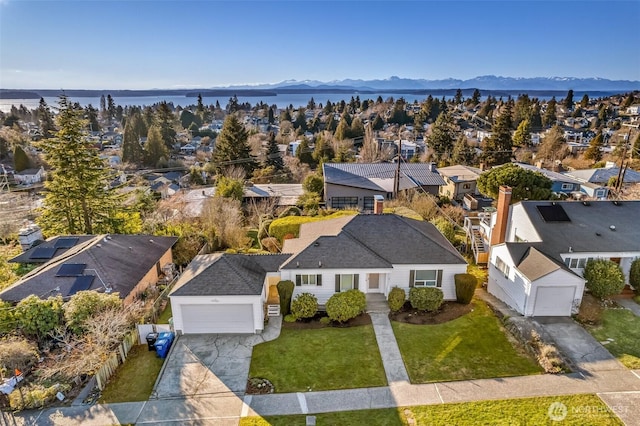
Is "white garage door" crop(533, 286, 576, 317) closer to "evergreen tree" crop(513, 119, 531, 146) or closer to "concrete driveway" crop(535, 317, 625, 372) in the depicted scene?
"concrete driveway" crop(535, 317, 625, 372)

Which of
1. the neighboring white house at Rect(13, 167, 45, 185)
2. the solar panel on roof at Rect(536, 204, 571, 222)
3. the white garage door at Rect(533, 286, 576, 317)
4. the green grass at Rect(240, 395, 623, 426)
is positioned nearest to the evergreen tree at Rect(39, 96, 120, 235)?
the green grass at Rect(240, 395, 623, 426)

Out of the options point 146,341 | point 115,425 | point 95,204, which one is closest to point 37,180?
point 95,204

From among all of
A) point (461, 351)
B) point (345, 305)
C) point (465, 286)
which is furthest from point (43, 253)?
point (465, 286)

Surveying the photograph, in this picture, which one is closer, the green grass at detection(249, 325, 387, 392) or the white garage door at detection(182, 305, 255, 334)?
the green grass at detection(249, 325, 387, 392)

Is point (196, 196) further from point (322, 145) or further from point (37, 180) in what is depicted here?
point (37, 180)

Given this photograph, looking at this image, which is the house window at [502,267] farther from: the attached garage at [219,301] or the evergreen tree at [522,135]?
the evergreen tree at [522,135]
